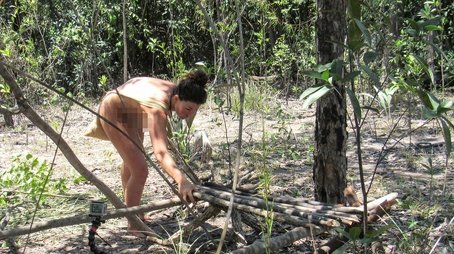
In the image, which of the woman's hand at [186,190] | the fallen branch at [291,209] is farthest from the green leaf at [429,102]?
the woman's hand at [186,190]

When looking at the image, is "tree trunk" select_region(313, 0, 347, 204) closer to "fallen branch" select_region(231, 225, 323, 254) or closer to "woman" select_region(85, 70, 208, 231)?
"fallen branch" select_region(231, 225, 323, 254)

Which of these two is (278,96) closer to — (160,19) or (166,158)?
(160,19)

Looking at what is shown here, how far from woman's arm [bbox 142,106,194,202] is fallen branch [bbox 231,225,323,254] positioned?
0.49 m

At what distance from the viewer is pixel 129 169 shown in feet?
12.4

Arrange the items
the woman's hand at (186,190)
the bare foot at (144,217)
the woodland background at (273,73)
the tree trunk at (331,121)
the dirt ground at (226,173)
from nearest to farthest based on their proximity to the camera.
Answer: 1. the woodland background at (273,73)
2. the woman's hand at (186,190)
3. the tree trunk at (331,121)
4. the dirt ground at (226,173)
5. the bare foot at (144,217)

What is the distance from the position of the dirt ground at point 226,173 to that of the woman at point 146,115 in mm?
300

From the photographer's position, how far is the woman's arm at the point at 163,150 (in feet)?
9.53

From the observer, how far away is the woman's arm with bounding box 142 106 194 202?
2906 millimetres

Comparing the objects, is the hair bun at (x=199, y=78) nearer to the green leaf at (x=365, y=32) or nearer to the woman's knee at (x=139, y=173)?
the woman's knee at (x=139, y=173)

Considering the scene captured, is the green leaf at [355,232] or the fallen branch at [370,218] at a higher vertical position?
the green leaf at [355,232]

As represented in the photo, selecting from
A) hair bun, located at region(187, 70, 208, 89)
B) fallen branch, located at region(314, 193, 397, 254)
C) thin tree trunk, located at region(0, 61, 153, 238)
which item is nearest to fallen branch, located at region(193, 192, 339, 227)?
fallen branch, located at region(314, 193, 397, 254)

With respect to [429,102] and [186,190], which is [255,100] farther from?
[429,102]

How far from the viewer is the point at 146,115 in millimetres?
3400

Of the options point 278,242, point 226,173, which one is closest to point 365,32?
point 278,242
